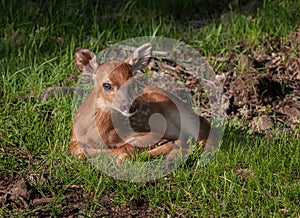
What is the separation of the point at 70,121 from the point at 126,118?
51 cm

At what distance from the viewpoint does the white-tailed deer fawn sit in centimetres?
548

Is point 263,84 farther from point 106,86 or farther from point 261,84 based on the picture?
point 106,86

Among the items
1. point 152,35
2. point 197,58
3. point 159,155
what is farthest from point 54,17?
point 159,155

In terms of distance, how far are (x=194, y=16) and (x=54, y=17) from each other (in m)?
1.59

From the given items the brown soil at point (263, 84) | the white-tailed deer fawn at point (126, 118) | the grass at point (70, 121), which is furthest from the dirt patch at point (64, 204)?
the white-tailed deer fawn at point (126, 118)

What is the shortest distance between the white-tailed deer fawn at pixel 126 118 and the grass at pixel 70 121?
8.1 inches

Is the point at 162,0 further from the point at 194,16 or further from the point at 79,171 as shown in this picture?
the point at 79,171

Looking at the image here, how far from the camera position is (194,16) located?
8.10 metres

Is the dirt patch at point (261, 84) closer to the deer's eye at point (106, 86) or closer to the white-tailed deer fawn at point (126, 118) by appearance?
the white-tailed deer fawn at point (126, 118)

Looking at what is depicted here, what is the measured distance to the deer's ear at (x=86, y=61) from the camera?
18.8 feet

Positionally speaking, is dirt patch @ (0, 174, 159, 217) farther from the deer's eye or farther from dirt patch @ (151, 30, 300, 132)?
dirt patch @ (151, 30, 300, 132)

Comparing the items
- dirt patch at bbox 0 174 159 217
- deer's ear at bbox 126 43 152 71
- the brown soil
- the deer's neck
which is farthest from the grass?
deer's ear at bbox 126 43 152 71

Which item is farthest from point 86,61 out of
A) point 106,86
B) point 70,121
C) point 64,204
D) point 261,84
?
point 261,84

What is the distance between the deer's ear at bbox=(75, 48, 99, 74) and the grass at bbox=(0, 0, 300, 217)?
0.45 m
